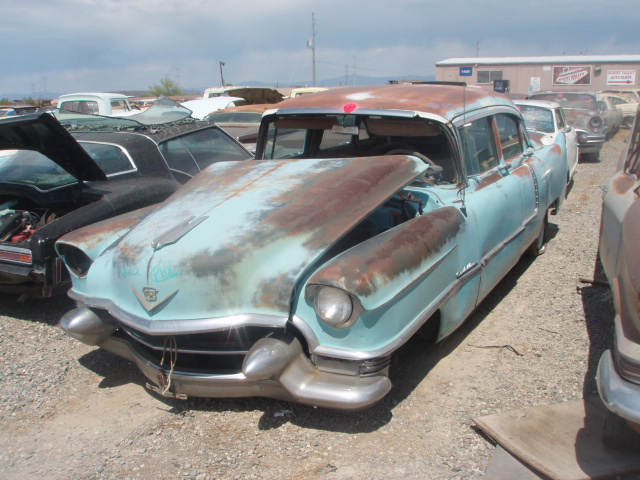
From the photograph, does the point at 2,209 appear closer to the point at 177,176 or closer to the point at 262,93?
the point at 177,176

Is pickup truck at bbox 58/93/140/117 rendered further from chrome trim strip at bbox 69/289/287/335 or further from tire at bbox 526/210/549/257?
chrome trim strip at bbox 69/289/287/335

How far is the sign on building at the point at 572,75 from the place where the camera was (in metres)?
34.2

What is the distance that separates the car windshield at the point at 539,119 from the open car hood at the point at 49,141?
6731mm

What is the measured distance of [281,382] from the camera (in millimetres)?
2518

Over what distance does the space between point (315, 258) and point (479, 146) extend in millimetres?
1982

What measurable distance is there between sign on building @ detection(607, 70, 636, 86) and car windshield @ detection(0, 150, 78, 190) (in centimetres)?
3631

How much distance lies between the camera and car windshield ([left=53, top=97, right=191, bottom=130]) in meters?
6.23

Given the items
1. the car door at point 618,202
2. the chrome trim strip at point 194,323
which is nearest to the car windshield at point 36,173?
the chrome trim strip at point 194,323

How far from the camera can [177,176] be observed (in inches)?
219

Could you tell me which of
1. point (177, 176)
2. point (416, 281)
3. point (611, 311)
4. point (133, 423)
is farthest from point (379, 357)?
point (177, 176)

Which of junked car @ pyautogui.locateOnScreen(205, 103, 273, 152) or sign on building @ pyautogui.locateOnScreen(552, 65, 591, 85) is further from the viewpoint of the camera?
sign on building @ pyautogui.locateOnScreen(552, 65, 591, 85)

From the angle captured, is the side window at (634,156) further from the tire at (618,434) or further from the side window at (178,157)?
the side window at (178,157)

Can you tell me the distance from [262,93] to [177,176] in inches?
640

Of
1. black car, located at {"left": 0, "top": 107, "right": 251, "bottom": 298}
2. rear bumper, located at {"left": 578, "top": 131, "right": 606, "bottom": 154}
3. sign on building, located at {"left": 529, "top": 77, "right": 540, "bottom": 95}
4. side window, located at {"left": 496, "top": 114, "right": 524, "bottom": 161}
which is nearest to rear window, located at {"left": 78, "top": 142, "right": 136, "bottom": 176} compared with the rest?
black car, located at {"left": 0, "top": 107, "right": 251, "bottom": 298}
